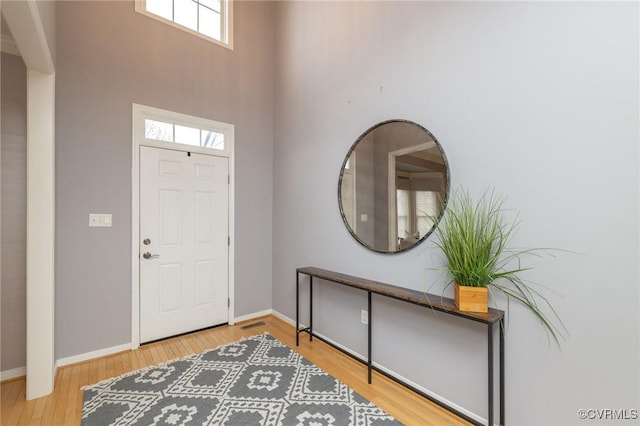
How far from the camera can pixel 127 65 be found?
107 inches

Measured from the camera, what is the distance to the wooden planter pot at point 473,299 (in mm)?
1530

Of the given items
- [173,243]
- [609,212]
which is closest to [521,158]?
[609,212]

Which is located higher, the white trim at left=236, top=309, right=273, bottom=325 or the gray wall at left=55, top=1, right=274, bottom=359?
the gray wall at left=55, top=1, right=274, bottom=359

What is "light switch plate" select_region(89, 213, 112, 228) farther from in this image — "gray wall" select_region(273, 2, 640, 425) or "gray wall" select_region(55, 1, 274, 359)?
"gray wall" select_region(273, 2, 640, 425)

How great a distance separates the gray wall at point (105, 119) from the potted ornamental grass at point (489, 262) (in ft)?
9.36

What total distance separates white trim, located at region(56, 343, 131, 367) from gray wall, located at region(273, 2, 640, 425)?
2.09 metres

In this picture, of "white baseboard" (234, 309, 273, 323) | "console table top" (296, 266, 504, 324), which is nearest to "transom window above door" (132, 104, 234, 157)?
"console table top" (296, 266, 504, 324)

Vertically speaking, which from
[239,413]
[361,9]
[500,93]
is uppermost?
[361,9]

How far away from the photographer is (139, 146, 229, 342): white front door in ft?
9.18

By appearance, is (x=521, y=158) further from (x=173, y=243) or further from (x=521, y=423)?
(x=173, y=243)

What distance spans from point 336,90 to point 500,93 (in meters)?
1.50

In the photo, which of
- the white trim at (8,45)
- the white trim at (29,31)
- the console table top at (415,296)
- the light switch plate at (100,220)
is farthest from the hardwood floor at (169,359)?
the white trim at (8,45)

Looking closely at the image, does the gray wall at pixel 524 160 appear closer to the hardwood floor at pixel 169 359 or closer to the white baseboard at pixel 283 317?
the hardwood floor at pixel 169 359

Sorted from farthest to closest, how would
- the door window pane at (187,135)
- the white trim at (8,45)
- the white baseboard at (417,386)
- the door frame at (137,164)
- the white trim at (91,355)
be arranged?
the door window pane at (187,135), the door frame at (137,164), the white trim at (91,355), the white trim at (8,45), the white baseboard at (417,386)
